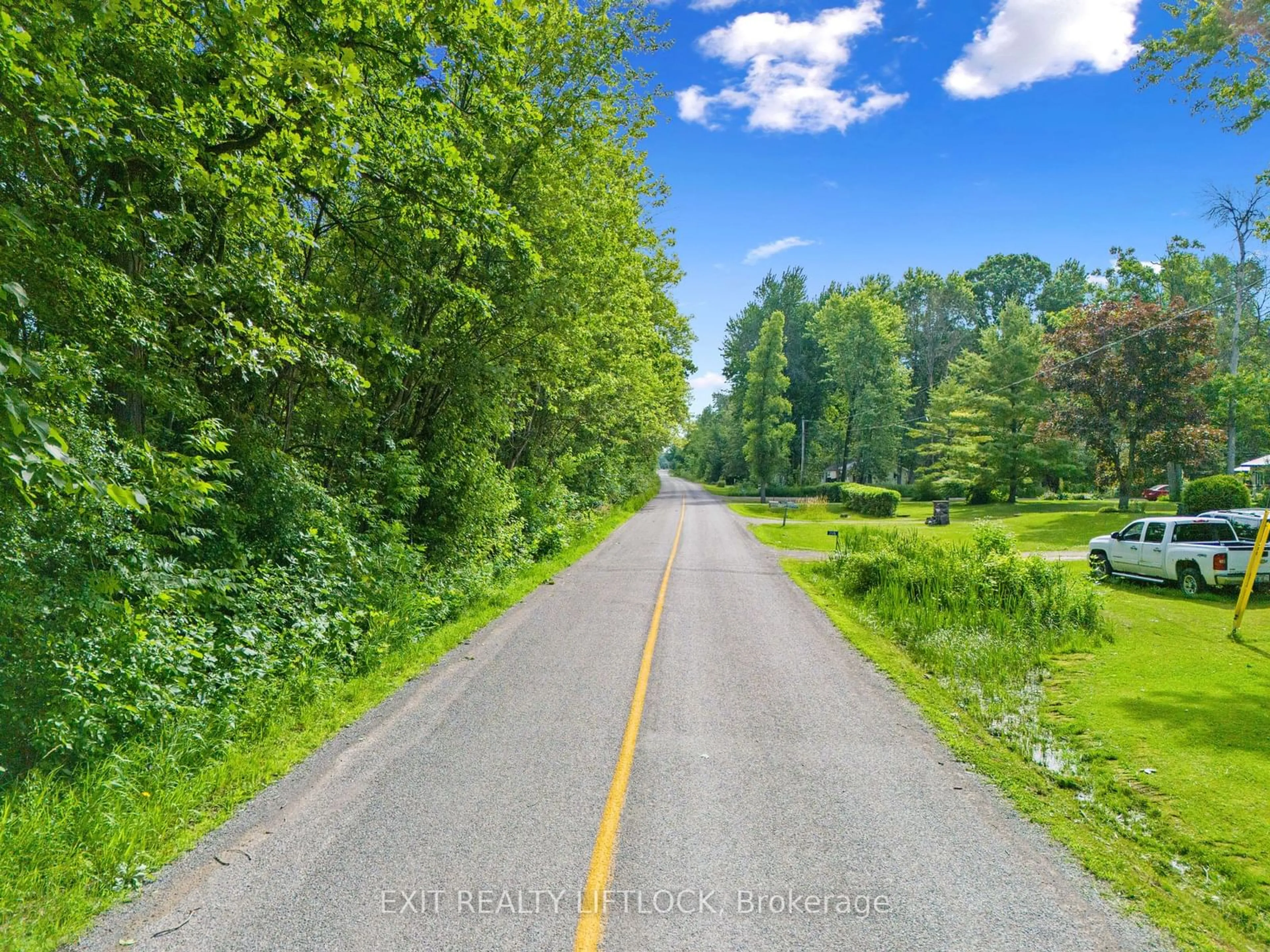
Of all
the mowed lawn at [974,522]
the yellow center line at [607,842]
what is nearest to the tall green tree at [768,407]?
the mowed lawn at [974,522]

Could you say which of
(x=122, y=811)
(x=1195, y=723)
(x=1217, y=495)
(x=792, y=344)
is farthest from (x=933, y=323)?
(x=122, y=811)

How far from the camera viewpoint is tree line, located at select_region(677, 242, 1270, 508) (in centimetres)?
3109

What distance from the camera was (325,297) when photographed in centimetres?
964

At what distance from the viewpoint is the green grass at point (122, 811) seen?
355 centimetres

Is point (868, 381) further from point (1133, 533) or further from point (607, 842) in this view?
point (607, 842)

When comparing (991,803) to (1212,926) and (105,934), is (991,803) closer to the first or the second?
(1212,926)

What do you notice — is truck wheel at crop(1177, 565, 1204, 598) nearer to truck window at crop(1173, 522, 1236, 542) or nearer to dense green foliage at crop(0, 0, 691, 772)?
truck window at crop(1173, 522, 1236, 542)

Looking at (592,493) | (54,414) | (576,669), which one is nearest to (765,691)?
(576,669)

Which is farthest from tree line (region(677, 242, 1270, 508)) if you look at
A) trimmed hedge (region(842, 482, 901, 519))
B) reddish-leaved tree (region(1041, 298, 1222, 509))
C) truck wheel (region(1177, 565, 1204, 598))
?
truck wheel (region(1177, 565, 1204, 598))

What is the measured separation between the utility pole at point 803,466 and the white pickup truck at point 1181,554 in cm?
4226

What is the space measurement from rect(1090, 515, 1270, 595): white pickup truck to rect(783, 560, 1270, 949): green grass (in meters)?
3.17

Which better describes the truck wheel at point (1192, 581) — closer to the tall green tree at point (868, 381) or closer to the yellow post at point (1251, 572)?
the yellow post at point (1251, 572)

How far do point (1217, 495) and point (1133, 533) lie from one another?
39.2 feet

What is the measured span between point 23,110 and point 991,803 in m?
9.00
